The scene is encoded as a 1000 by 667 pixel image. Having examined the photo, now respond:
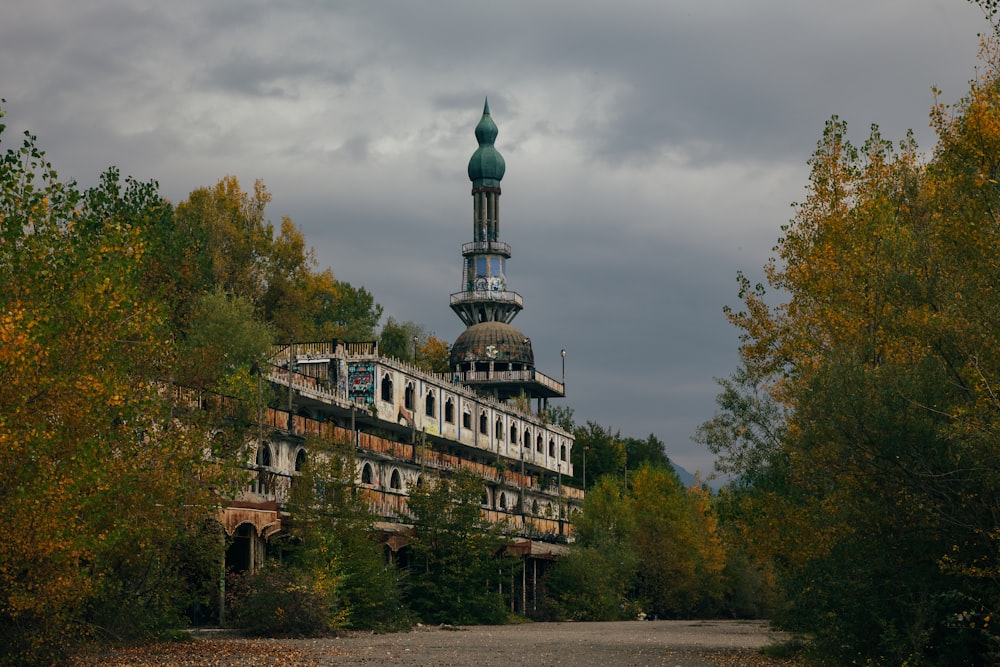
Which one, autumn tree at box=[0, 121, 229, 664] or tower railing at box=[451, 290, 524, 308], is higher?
tower railing at box=[451, 290, 524, 308]

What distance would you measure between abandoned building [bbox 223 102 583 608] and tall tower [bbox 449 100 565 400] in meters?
0.13

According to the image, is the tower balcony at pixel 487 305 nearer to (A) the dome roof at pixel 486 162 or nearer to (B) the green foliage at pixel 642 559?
(A) the dome roof at pixel 486 162

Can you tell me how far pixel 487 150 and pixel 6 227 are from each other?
10103 centimetres

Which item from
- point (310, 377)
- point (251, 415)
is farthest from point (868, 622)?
point (310, 377)

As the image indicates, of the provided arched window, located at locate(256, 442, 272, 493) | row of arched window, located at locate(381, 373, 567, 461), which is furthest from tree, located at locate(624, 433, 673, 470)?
arched window, located at locate(256, 442, 272, 493)

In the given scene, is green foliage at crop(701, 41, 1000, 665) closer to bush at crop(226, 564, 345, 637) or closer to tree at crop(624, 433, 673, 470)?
bush at crop(226, 564, 345, 637)

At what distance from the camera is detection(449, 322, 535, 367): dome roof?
352ft

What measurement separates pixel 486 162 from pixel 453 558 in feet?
243

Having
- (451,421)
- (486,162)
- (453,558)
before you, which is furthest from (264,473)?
(486,162)

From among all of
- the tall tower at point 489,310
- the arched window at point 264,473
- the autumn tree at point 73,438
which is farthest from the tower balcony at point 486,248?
the autumn tree at point 73,438

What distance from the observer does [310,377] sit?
67.2 meters

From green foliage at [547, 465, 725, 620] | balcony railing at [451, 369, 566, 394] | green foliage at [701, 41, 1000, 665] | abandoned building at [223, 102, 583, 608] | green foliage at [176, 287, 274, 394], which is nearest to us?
green foliage at [701, 41, 1000, 665]

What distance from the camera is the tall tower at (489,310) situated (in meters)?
107

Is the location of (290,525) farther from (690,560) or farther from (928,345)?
(690,560)
